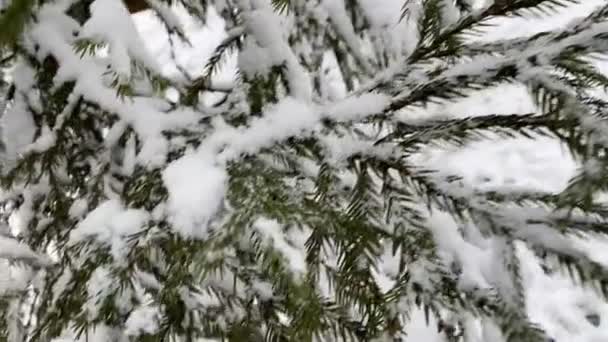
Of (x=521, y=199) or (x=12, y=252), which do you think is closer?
(x=521, y=199)

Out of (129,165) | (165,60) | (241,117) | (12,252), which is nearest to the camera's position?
(241,117)

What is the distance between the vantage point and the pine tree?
984mm

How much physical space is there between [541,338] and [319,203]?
417 mm

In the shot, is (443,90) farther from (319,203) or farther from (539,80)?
(319,203)

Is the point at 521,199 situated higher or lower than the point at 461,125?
lower

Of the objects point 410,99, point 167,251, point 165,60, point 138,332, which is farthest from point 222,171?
point 165,60

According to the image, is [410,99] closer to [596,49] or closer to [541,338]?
[596,49]

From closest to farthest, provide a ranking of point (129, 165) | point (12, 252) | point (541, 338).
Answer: point (541, 338)
point (129, 165)
point (12, 252)

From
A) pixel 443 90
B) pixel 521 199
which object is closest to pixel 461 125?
pixel 443 90

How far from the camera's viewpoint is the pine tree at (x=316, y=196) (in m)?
0.98


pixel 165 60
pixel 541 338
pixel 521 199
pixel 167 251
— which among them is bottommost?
pixel 541 338

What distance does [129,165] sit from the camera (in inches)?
66.0

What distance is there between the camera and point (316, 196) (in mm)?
1097

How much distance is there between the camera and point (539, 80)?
3.15 feet
